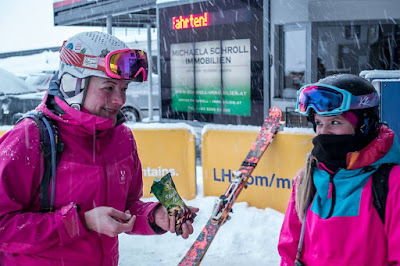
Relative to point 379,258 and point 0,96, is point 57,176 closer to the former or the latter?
point 379,258

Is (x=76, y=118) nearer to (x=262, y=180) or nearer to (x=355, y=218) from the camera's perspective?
(x=355, y=218)

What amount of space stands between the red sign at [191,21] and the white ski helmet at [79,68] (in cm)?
992

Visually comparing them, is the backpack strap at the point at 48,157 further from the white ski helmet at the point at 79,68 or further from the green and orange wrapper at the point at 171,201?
the green and orange wrapper at the point at 171,201

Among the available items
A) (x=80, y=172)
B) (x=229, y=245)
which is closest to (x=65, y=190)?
(x=80, y=172)

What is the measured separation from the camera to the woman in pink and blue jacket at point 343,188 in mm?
2008

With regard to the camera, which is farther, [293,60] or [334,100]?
[293,60]

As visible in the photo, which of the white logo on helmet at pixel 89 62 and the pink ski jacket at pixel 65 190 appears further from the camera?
the white logo on helmet at pixel 89 62

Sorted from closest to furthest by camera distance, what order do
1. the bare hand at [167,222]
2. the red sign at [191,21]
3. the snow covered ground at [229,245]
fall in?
the bare hand at [167,222] → the snow covered ground at [229,245] → the red sign at [191,21]

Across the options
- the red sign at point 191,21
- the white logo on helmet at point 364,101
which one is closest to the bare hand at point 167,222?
the white logo on helmet at point 364,101

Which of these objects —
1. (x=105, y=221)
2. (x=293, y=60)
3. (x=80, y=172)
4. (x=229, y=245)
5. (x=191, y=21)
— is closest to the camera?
(x=105, y=221)

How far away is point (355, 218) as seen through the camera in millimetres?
2057

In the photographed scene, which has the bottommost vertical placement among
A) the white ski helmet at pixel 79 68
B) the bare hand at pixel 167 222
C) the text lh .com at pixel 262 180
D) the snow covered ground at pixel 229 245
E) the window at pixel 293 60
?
the snow covered ground at pixel 229 245

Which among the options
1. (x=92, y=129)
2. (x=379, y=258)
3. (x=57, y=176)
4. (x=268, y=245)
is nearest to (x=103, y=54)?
(x=92, y=129)

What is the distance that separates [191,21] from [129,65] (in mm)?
10395
